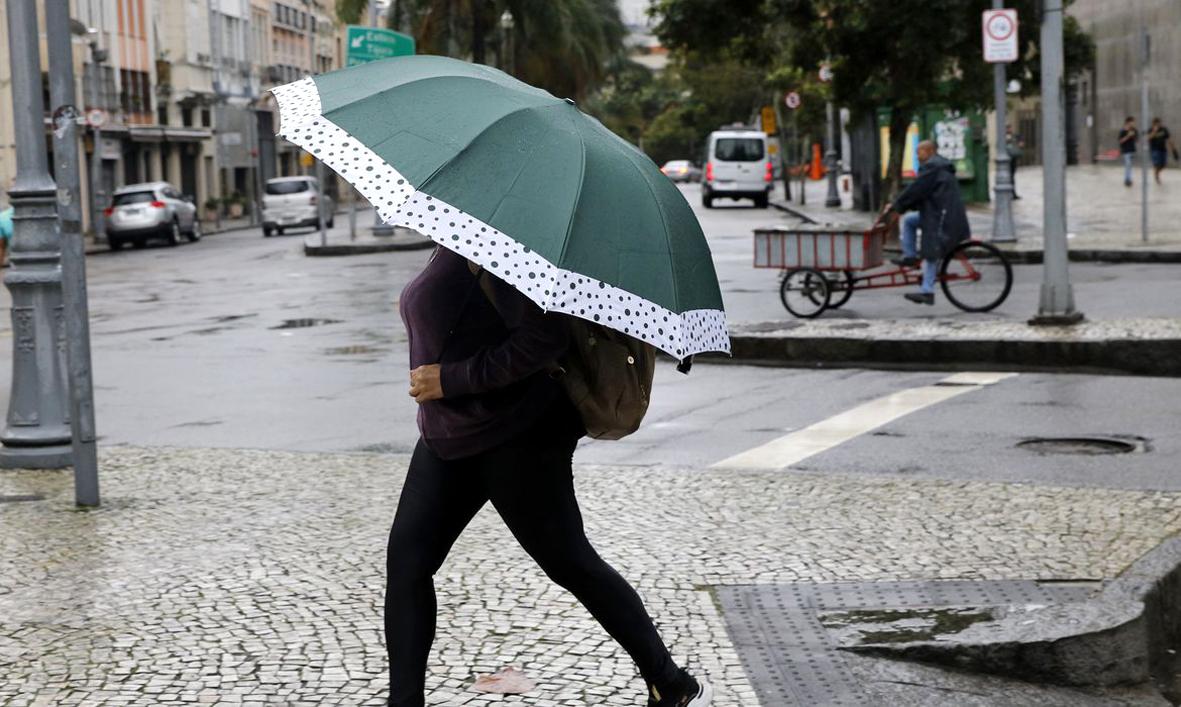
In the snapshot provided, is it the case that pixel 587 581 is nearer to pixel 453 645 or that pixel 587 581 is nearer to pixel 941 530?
pixel 453 645

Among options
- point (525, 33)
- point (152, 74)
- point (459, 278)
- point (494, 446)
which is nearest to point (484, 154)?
point (459, 278)

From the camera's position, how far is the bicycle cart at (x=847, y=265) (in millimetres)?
16172

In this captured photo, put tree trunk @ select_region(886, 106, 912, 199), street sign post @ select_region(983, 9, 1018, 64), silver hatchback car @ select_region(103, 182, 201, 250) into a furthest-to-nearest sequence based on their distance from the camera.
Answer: silver hatchback car @ select_region(103, 182, 201, 250) → tree trunk @ select_region(886, 106, 912, 199) → street sign post @ select_region(983, 9, 1018, 64)

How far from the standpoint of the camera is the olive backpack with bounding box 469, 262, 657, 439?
13.5 feet

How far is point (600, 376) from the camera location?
4.12m

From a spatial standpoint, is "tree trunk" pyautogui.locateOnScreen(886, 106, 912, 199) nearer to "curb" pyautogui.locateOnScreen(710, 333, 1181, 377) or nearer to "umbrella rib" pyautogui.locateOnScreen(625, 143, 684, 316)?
"curb" pyautogui.locateOnScreen(710, 333, 1181, 377)

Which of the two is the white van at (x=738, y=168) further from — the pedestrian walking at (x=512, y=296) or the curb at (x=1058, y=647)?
the pedestrian walking at (x=512, y=296)

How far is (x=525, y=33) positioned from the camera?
1845 inches

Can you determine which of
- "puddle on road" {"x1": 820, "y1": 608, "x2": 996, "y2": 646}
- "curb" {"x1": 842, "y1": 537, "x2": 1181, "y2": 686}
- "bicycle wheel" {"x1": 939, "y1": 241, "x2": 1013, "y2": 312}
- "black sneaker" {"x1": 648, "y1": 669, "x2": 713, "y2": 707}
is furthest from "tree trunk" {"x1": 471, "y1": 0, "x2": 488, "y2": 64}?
"black sneaker" {"x1": 648, "y1": 669, "x2": 713, "y2": 707}

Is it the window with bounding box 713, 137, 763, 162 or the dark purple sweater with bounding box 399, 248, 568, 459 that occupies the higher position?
the window with bounding box 713, 137, 763, 162

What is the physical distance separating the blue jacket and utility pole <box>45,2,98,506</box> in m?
9.85

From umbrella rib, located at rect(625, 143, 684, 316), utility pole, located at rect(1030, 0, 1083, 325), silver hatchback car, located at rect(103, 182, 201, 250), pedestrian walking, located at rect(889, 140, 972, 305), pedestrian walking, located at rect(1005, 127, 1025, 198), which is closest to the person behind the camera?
umbrella rib, located at rect(625, 143, 684, 316)

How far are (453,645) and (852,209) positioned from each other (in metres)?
36.6

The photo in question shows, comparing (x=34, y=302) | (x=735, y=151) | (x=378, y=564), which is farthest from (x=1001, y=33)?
(x=735, y=151)
